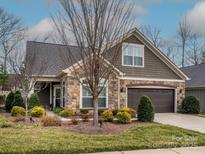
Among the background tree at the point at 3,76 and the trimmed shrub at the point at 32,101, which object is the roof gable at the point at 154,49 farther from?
the background tree at the point at 3,76

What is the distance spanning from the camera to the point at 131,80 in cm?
2186

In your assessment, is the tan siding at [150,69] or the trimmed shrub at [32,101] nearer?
the trimmed shrub at [32,101]

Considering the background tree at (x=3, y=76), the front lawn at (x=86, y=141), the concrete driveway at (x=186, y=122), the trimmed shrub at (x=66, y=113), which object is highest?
the background tree at (x=3, y=76)

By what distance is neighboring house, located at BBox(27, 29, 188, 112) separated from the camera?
20844mm

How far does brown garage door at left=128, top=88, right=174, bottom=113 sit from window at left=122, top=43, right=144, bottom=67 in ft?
6.60

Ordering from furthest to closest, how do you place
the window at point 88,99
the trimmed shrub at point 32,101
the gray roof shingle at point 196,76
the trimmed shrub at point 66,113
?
the gray roof shingle at point 196,76, the trimmed shrub at point 32,101, the window at point 88,99, the trimmed shrub at point 66,113

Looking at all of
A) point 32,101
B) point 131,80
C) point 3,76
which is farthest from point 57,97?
point 3,76

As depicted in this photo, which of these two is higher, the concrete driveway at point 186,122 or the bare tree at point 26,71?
the bare tree at point 26,71

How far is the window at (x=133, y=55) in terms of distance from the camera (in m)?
22.1

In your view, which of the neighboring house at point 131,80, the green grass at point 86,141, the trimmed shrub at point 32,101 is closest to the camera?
the green grass at point 86,141

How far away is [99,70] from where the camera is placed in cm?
1278

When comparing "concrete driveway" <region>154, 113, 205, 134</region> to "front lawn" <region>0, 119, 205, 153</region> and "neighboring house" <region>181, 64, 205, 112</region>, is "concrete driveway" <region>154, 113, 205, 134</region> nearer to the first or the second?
"front lawn" <region>0, 119, 205, 153</region>

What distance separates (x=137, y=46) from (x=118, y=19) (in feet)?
32.9

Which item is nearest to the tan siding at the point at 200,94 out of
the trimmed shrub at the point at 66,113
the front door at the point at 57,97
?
the front door at the point at 57,97
